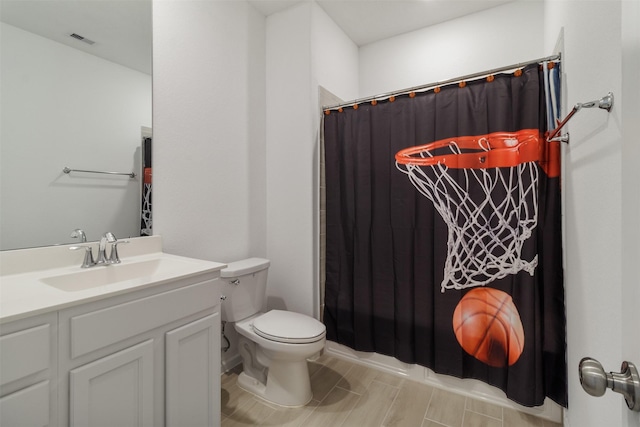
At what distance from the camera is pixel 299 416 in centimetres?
158

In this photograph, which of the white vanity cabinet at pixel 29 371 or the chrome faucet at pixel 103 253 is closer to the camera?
the white vanity cabinet at pixel 29 371

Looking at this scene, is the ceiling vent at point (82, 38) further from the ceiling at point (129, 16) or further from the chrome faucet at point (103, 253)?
the chrome faucet at point (103, 253)

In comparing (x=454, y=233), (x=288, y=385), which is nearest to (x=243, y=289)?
(x=288, y=385)

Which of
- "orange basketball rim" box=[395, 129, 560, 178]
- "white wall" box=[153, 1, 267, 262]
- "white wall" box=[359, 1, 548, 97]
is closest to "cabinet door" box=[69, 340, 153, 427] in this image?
"white wall" box=[153, 1, 267, 262]

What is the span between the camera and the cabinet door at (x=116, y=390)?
90cm

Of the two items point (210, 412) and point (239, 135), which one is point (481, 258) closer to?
point (210, 412)

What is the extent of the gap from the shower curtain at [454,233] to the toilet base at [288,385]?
1.72 feet

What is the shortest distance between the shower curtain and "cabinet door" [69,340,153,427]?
1340 millimetres

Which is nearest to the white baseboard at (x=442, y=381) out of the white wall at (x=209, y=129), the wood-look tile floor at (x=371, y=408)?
the wood-look tile floor at (x=371, y=408)

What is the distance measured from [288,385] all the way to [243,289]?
62cm

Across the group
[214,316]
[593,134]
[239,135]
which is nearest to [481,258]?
[593,134]

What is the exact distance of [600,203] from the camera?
0.92 metres

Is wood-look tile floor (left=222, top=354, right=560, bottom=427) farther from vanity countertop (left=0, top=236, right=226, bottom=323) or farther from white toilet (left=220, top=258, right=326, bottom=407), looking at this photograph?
vanity countertop (left=0, top=236, right=226, bottom=323)

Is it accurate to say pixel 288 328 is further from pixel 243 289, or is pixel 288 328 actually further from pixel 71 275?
pixel 71 275
